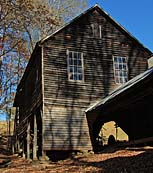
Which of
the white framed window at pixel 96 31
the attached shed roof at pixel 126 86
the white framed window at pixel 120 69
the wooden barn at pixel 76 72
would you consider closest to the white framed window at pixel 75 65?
the wooden barn at pixel 76 72

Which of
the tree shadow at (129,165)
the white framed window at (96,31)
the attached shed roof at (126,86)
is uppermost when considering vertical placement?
the white framed window at (96,31)

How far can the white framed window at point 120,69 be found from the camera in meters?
23.5

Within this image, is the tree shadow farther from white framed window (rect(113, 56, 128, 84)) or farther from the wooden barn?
white framed window (rect(113, 56, 128, 84))

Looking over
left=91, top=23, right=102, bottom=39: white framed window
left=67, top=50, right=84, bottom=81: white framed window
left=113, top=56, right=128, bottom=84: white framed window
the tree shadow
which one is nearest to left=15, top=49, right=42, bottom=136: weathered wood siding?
left=67, top=50, right=84, bottom=81: white framed window

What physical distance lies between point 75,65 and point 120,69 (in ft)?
11.5

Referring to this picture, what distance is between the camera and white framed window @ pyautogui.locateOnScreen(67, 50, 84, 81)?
2216 cm

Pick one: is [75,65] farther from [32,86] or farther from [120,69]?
[32,86]

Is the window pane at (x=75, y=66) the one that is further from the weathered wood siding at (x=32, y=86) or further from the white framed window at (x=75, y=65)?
the weathered wood siding at (x=32, y=86)

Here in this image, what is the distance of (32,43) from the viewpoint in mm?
42281

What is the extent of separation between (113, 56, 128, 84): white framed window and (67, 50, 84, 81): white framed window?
263cm

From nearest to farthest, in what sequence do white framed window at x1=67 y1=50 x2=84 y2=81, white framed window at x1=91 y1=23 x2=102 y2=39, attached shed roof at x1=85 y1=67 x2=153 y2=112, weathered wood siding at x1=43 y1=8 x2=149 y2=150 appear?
attached shed roof at x1=85 y1=67 x2=153 y2=112 < weathered wood siding at x1=43 y1=8 x2=149 y2=150 < white framed window at x1=67 y1=50 x2=84 y2=81 < white framed window at x1=91 y1=23 x2=102 y2=39

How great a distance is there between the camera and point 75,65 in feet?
73.6

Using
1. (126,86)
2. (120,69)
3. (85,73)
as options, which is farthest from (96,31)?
(126,86)

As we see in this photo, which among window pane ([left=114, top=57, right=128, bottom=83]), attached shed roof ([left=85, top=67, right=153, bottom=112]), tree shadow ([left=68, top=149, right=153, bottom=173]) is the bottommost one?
tree shadow ([left=68, top=149, right=153, bottom=173])
